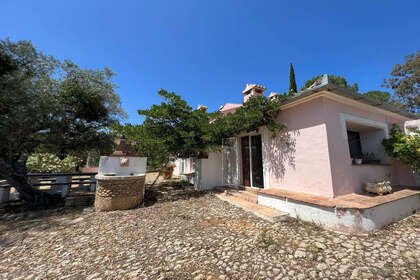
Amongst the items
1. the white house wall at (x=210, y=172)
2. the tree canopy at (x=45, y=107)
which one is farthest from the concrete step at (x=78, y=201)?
the white house wall at (x=210, y=172)

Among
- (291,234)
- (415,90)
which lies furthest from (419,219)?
(415,90)

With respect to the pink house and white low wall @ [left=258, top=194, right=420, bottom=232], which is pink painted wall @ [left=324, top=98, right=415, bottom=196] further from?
white low wall @ [left=258, top=194, right=420, bottom=232]

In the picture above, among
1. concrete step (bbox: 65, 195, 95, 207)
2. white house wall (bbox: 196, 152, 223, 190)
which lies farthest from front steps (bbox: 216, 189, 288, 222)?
concrete step (bbox: 65, 195, 95, 207)

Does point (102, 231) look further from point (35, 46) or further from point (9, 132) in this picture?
point (35, 46)

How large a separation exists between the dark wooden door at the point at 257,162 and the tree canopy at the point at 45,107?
24.5ft

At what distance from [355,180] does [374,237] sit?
196 cm

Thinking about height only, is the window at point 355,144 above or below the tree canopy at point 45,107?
below

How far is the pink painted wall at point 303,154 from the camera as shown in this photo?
3957mm

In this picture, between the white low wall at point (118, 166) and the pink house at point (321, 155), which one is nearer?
the pink house at point (321, 155)

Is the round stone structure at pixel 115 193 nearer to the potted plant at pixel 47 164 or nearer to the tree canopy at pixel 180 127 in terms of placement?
the tree canopy at pixel 180 127

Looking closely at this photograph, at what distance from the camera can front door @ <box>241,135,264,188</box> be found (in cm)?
596

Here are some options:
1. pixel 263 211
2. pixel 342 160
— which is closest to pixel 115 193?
pixel 263 211

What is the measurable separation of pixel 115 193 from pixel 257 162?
5440mm

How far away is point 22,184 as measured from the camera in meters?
5.68
